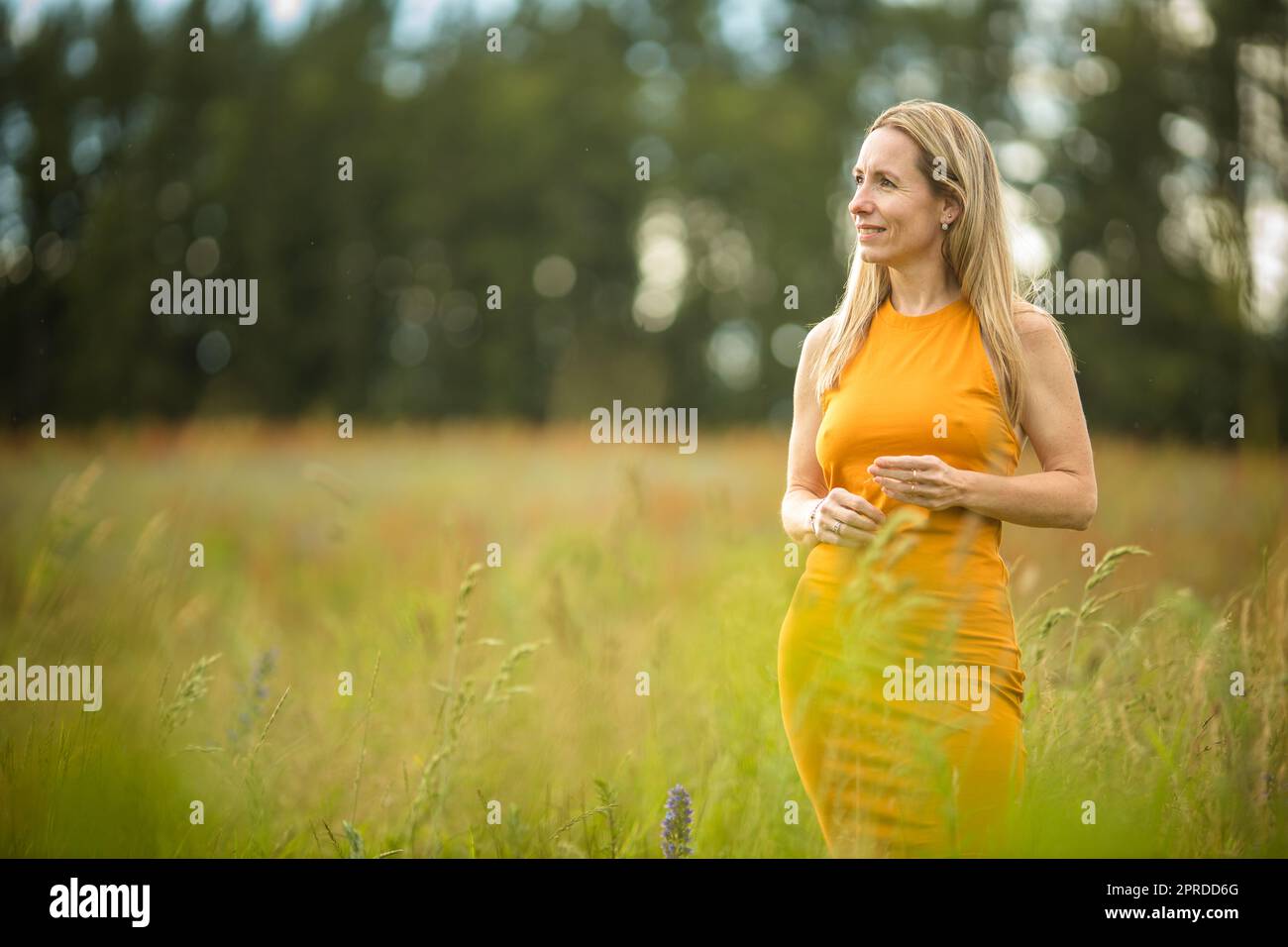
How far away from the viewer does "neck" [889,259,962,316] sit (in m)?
2.29

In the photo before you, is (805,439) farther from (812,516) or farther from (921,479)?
(921,479)

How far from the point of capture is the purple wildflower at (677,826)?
7.93 ft

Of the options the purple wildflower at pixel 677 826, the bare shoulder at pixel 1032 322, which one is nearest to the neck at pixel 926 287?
the bare shoulder at pixel 1032 322

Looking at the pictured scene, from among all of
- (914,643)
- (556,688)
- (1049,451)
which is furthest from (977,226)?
(556,688)

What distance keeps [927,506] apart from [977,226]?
58 cm

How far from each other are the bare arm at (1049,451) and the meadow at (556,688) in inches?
11.3

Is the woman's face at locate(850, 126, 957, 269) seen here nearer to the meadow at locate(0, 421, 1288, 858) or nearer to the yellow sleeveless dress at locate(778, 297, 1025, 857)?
the yellow sleeveless dress at locate(778, 297, 1025, 857)

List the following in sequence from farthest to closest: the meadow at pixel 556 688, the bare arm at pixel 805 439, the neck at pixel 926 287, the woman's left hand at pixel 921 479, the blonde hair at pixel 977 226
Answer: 1. the meadow at pixel 556 688
2. the bare arm at pixel 805 439
3. the neck at pixel 926 287
4. the blonde hair at pixel 977 226
5. the woman's left hand at pixel 921 479

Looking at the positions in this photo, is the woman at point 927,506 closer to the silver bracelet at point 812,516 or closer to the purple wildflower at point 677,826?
the silver bracelet at point 812,516

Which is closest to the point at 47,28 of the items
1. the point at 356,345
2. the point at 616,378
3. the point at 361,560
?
the point at 356,345

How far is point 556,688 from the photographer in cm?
431
